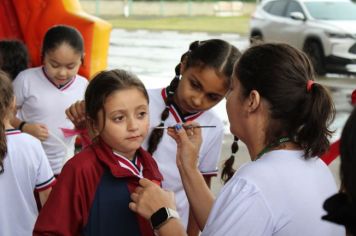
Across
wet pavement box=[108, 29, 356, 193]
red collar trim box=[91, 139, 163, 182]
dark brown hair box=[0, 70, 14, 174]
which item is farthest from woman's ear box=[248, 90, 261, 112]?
wet pavement box=[108, 29, 356, 193]

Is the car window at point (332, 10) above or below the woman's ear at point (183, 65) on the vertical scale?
below

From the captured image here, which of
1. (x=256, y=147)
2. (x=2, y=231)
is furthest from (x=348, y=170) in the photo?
(x=2, y=231)

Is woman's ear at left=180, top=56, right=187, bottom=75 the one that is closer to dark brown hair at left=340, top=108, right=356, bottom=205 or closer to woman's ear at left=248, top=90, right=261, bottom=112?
woman's ear at left=248, top=90, right=261, bottom=112

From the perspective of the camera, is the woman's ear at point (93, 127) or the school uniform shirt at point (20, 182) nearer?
the woman's ear at point (93, 127)

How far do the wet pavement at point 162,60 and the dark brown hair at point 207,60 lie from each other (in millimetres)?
2415

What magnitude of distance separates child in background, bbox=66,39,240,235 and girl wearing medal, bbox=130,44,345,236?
24.9 inches

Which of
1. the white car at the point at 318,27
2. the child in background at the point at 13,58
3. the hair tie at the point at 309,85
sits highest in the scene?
the hair tie at the point at 309,85

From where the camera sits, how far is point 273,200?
1.60 m

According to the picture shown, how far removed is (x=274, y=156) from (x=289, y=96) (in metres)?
0.18

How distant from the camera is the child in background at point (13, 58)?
4.26 metres

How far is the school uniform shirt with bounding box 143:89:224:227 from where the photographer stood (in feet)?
8.67

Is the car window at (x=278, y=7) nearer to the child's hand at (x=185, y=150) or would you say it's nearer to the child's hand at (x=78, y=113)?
the child's hand at (x=78, y=113)

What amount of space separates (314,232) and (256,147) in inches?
11.7

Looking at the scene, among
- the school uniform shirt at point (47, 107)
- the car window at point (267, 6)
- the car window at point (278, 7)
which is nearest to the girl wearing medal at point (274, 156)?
the school uniform shirt at point (47, 107)
